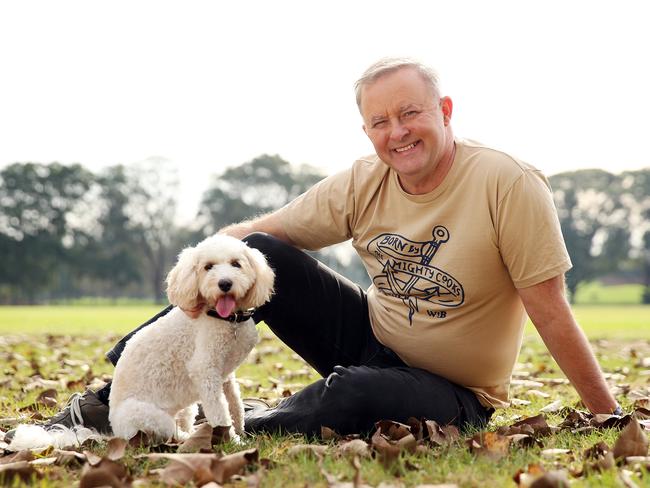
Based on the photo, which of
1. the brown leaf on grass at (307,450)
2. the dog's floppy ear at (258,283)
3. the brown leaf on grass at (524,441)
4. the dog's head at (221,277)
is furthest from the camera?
the dog's floppy ear at (258,283)

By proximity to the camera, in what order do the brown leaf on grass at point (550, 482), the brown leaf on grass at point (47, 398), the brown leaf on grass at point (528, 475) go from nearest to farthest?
the brown leaf on grass at point (550, 482), the brown leaf on grass at point (528, 475), the brown leaf on grass at point (47, 398)

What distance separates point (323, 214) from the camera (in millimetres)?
4379

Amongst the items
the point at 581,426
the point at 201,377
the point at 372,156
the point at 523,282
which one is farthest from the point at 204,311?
the point at 581,426

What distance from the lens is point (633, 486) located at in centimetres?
238

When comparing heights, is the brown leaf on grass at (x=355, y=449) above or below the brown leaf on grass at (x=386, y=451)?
below

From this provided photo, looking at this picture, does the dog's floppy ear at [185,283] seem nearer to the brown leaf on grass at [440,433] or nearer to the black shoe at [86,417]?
the black shoe at [86,417]

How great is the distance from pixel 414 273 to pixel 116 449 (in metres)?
1.76

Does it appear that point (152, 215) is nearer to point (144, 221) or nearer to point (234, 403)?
point (144, 221)

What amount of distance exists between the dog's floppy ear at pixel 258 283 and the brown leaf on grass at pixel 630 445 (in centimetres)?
187

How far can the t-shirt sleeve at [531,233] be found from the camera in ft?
11.5

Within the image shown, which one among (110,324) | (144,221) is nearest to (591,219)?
(144,221)

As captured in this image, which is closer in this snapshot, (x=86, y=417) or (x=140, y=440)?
(x=140, y=440)

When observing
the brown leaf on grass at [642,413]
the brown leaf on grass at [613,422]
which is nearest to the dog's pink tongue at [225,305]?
the brown leaf on grass at [613,422]

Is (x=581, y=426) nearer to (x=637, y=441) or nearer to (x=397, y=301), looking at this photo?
(x=637, y=441)
